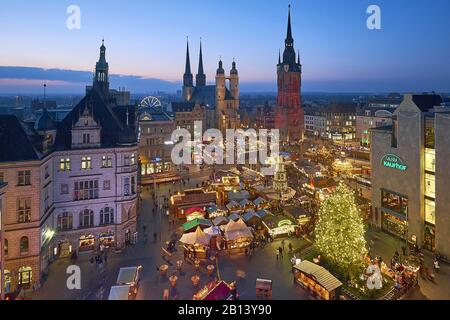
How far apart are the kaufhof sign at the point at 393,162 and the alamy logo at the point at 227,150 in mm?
23598

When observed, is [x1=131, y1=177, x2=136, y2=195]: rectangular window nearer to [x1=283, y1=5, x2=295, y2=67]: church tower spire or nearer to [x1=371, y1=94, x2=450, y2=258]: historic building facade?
[x1=371, y1=94, x2=450, y2=258]: historic building facade

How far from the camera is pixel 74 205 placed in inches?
1292

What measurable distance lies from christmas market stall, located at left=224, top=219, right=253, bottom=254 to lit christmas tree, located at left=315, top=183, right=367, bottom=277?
8.85 meters

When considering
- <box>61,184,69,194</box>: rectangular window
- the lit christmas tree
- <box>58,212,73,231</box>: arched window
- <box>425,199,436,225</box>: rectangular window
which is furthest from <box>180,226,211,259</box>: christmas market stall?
<box>425,199,436,225</box>: rectangular window

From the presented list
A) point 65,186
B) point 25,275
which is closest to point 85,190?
point 65,186

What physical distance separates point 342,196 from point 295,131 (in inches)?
4027

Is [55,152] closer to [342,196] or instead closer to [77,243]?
[77,243]

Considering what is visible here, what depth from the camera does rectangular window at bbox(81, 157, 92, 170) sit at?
33.2 m

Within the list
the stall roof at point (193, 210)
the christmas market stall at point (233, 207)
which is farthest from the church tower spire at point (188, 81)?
the stall roof at point (193, 210)

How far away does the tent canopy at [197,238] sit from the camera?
32.2 meters

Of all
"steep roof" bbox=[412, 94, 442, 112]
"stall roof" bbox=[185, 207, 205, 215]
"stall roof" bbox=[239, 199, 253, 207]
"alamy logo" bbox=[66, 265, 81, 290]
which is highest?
"steep roof" bbox=[412, 94, 442, 112]

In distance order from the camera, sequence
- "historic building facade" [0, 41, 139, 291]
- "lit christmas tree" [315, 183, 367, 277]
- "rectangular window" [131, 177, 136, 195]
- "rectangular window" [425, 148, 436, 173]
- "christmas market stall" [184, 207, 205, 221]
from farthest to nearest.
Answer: "christmas market stall" [184, 207, 205, 221]
"rectangular window" [131, 177, 136, 195]
"rectangular window" [425, 148, 436, 173]
"historic building facade" [0, 41, 139, 291]
"lit christmas tree" [315, 183, 367, 277]

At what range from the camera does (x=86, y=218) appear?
33.5 metres
